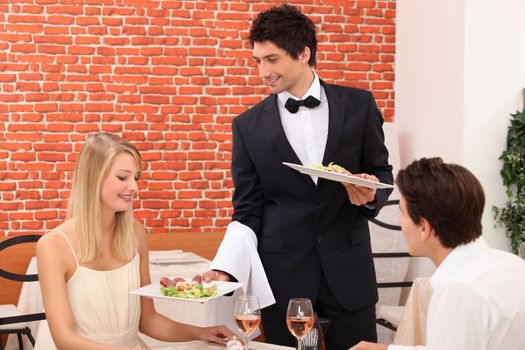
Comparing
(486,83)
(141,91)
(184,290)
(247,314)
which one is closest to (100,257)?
(184,290)

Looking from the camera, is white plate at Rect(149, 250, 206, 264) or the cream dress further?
white plate at Rect(149, 250, 206, 264)

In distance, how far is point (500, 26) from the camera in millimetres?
4570

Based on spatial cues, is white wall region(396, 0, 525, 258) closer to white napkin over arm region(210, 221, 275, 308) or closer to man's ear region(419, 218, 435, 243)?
white napkin over arm region(210, 221, 275, 308)

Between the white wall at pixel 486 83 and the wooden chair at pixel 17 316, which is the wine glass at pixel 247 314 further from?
the white wall at pixel 486 83

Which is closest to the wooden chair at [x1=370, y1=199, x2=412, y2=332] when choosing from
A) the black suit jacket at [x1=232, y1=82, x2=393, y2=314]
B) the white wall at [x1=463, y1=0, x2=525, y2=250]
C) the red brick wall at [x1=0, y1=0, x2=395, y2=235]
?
the white wall at [x1=463, y1=0, x2=525, y2=250]

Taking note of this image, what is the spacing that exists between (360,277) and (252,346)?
70 cm

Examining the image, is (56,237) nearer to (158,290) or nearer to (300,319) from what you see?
(158,290)

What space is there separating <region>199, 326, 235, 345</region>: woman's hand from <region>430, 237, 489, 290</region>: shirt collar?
794mm

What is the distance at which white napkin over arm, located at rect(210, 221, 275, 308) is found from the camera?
2568 millimetres

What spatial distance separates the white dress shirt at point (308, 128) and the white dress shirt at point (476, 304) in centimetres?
116

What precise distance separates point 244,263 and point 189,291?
1.42 feet

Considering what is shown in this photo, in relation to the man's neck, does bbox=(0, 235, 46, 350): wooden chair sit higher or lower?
lower

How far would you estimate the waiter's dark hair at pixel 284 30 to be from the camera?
9.05 ft

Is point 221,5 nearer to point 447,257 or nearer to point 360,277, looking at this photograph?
point 360,277
